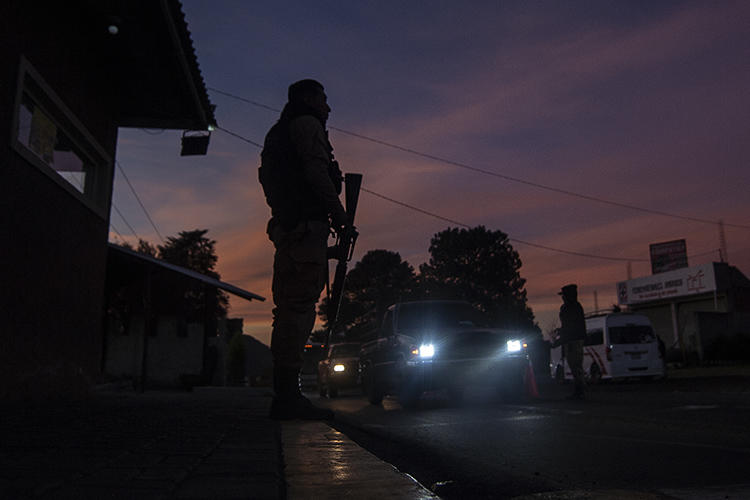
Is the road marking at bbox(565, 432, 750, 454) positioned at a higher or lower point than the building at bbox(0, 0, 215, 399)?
lower

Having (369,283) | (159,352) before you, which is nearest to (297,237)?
(159,352)

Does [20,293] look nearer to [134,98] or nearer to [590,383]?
[134,98]

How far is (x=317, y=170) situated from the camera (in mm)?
4457

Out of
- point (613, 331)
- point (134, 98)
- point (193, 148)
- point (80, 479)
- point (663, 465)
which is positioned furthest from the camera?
point (613, 331)

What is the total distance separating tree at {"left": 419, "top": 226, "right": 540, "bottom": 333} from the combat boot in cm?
5604

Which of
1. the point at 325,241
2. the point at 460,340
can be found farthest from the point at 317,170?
the point at 460,340

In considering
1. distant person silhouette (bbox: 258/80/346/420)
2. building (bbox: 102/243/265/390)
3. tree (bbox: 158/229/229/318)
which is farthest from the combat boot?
tree (bbox: 158/229/229/318)

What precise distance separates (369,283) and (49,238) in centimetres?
6109

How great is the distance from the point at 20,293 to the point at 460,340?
18.9 feet

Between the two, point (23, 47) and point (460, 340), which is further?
point (460, 340)

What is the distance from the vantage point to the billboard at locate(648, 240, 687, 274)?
51812mm

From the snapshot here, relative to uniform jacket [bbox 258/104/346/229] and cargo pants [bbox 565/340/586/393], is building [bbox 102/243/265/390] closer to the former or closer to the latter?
cargo pants [bbox 565/340/586/393]

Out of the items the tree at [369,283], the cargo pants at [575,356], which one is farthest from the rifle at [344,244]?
the tree at [369,283]

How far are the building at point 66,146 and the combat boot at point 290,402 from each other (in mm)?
3264
